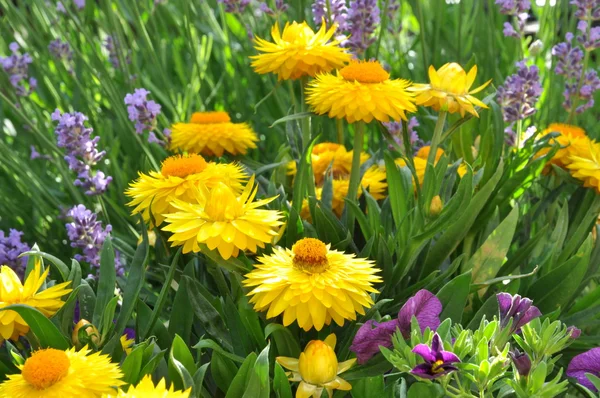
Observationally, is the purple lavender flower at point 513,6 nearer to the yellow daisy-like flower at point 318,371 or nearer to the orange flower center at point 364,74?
the orange flower center at point 364,74

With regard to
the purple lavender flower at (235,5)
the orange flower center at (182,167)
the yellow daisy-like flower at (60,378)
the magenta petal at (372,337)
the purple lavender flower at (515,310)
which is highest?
the purple lavender flower at (235,5)

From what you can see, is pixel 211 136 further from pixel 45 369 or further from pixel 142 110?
pixel 45 369

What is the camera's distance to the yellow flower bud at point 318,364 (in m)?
1.01

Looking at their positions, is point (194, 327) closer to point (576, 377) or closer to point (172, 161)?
point (172, 161)

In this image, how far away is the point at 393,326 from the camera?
105 cm

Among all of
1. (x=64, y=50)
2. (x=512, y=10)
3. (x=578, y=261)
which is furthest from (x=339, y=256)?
(x=64, y=50)

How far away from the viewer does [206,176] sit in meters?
1.25

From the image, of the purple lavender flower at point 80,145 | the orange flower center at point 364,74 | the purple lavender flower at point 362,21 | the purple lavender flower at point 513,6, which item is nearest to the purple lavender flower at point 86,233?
the purple lavender flower at point 80,145

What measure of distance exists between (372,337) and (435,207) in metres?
0.27

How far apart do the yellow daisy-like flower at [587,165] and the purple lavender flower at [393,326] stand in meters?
0.55

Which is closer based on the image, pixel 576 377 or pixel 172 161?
pixel 576 377

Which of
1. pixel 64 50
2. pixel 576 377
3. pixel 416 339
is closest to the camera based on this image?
pixel 416 339

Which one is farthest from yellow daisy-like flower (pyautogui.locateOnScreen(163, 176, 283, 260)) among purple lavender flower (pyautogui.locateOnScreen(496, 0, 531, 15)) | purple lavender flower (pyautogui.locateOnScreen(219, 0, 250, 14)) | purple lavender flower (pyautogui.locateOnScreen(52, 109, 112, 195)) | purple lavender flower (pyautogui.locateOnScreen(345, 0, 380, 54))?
purple lavender flower (pyautogui.locateOnScreen(496, 0, 531, 15))

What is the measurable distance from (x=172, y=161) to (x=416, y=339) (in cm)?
56
